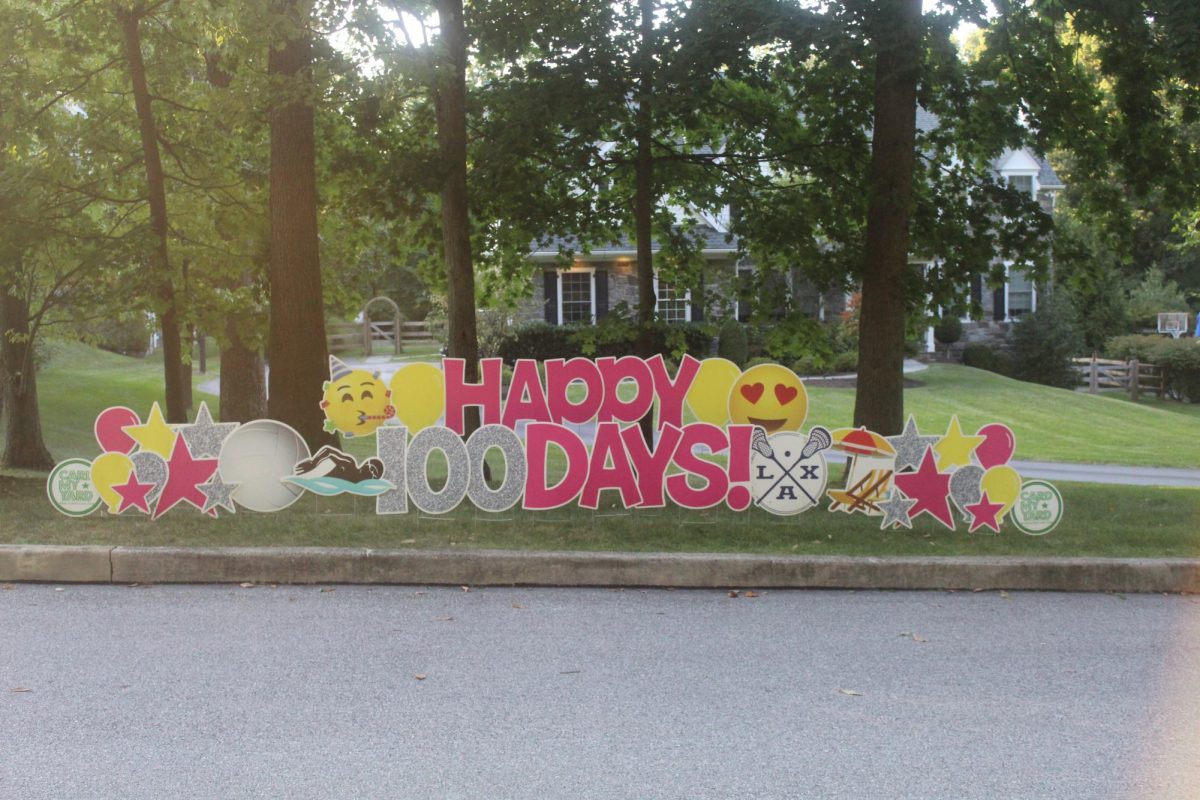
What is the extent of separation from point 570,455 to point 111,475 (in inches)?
140

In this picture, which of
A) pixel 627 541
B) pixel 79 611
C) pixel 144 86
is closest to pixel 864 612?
pixel 627 541

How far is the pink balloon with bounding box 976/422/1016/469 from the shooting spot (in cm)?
877

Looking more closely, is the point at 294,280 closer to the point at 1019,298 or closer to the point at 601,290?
the point at 601,290

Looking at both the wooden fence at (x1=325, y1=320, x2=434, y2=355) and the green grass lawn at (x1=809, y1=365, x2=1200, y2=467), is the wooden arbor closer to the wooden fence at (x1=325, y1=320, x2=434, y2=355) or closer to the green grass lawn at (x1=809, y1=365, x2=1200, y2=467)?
the wooden fence at (x1=325, y1=320, x2=434, y2=355)

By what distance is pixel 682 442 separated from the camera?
904 centimetres

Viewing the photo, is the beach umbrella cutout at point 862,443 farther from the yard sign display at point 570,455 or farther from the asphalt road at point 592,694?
the asphalt road at point 592,694

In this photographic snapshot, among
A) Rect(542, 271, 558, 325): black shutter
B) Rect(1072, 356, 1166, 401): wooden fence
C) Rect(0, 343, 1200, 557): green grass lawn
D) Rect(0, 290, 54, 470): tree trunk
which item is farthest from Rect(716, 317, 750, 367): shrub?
Rect(0, 290, 54, 470): tree trunk

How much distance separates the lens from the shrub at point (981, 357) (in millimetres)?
34344

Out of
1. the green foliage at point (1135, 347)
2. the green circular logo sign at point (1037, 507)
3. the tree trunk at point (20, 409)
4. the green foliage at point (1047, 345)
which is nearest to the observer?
the green circular logo sign at point (1037, 507)

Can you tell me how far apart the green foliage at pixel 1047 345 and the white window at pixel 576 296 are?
13.0 m

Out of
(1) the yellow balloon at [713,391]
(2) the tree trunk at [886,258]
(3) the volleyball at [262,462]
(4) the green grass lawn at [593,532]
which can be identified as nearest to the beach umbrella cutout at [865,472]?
(4) the green grass lawn at [593,532]

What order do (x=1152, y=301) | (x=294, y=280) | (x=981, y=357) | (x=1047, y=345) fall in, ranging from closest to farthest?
(x=294, y=280) < (x=1047, y=345) < (x=981, y=357) < (x=1152, y=301)

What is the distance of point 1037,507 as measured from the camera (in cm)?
877

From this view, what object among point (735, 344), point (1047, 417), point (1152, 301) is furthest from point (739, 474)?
point (1152, 301)
